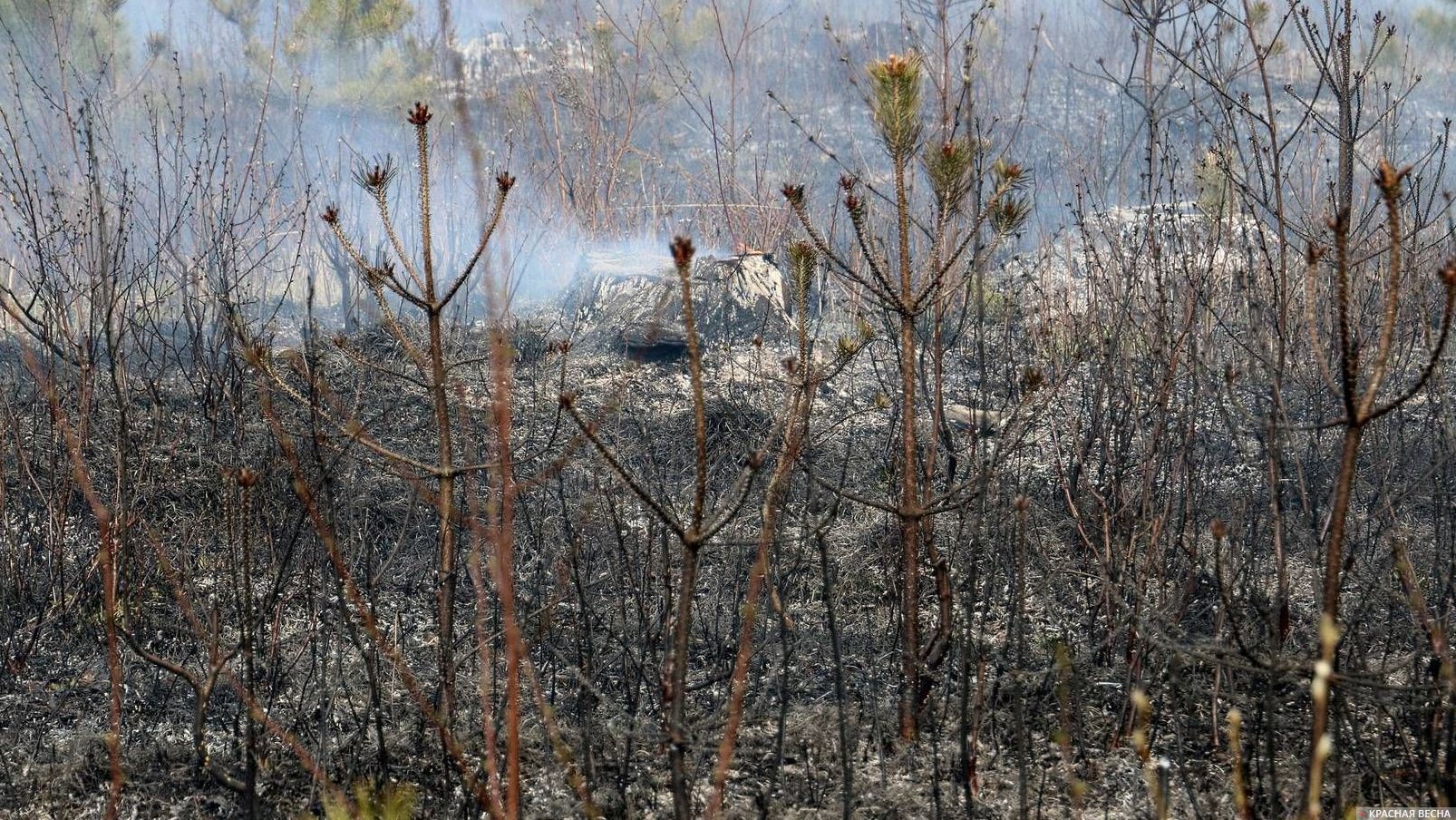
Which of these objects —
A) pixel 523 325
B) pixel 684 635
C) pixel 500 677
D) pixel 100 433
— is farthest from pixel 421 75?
pixel 684 635

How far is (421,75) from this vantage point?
53.8 feet

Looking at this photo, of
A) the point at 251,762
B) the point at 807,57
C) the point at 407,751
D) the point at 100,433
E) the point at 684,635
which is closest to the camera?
the point at 684,635

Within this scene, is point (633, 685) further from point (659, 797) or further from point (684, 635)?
point (684, 635)

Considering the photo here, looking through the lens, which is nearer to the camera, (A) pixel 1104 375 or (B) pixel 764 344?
(A) pixel 1104 375

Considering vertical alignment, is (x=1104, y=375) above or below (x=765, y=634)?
above

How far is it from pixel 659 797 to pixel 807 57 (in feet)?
73.1

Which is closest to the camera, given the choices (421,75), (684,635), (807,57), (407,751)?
(684,635)

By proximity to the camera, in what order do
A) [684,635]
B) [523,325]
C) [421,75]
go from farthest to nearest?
[421,75] → [523,325] → [684,635]

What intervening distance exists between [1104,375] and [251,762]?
2.33 m

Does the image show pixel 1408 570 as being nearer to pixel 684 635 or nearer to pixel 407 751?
pixel 684 635

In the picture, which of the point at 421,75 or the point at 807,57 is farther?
the point at 807,57

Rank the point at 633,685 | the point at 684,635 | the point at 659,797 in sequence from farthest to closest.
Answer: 1. the point at 633,685
2. the point at 659,797
3. the point at 684,635

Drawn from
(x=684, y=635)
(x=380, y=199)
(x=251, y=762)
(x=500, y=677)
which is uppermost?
(x=380, y=199)

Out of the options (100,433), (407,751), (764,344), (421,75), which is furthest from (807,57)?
(407,751)
